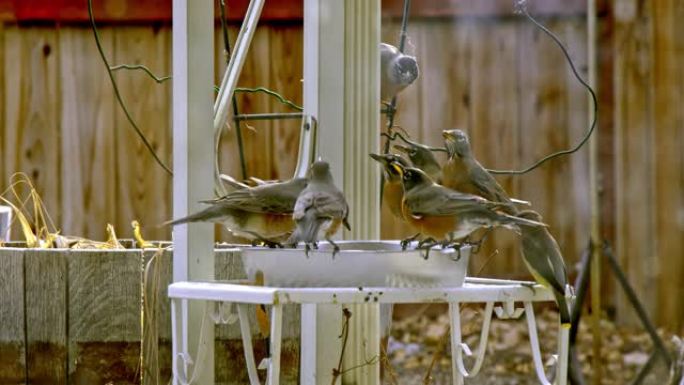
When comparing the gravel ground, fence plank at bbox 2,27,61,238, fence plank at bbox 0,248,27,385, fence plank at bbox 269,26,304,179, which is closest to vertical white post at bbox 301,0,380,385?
fence plank at bbox 0,248,27,385

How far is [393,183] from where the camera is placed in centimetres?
331

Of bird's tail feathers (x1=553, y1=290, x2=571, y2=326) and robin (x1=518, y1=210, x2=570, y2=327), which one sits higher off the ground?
robin (x1=518, y1=210, x2=570, y2=327)

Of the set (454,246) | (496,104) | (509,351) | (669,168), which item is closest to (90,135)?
(496,104)

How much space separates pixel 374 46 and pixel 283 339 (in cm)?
85

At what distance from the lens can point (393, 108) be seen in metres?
4.14

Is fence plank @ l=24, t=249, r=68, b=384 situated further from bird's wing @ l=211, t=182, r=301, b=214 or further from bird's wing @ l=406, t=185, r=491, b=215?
bird's wing @ l=406, t=185, r=491, b=215

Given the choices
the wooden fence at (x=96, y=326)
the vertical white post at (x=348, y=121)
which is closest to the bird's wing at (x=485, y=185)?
the vertical white post at (x=348, y=121)

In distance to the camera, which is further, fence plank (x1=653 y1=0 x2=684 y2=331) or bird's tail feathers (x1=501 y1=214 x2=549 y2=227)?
fence plank (x1=653 y1=0 x2=684 y2=331)

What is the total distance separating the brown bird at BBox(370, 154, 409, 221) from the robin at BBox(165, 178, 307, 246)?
0.21m

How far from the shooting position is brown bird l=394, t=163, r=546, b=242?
2.94 m

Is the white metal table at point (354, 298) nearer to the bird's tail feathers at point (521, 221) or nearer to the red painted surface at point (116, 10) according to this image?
the bird's tail feathers at point (521, 221)

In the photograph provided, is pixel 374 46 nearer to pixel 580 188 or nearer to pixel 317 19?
pixel 317 19

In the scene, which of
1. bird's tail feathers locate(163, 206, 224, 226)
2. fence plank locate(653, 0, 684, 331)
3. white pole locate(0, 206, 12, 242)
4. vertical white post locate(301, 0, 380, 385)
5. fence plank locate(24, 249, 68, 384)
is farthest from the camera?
fence plank locate(653, 0, 684, 331)

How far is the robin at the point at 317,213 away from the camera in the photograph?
2922 mm
